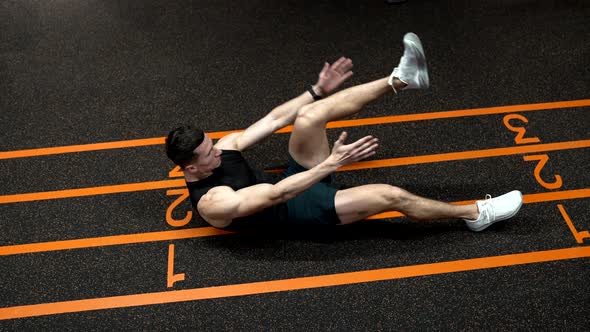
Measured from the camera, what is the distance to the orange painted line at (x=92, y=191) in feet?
13.3

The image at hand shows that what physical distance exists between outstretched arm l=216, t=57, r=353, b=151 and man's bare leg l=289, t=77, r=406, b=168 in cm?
13

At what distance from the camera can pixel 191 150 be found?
3078 millimetres

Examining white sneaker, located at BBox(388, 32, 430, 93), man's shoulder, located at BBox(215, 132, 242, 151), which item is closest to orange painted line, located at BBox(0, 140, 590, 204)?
man's shoulder, located at BBox(215, 132, 242, 151)

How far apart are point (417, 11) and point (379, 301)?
355 cm

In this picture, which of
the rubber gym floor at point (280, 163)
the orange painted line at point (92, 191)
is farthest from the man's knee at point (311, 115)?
the orange painted line at point (92, 191)

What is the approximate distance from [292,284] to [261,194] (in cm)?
77

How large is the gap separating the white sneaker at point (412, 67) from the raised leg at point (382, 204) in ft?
2.48

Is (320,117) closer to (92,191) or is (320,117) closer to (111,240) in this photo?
(111,240)

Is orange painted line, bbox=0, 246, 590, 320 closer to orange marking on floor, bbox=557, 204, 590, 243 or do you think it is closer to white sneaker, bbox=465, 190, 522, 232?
orange marking on floor, bbox=557, 204, 590, 243

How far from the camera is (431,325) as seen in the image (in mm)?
3277

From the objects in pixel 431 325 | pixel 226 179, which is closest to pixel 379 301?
pixel 431 325

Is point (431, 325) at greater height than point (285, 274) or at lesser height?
lesser

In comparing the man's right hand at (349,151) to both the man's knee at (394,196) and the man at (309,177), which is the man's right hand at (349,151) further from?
the man's knee at (394,196)

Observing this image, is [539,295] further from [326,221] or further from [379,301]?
[326,221]
